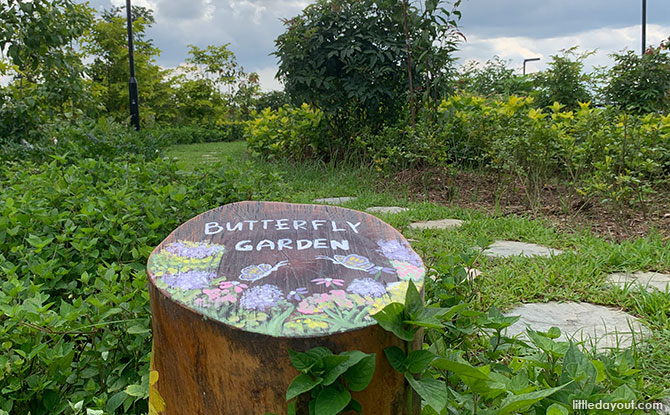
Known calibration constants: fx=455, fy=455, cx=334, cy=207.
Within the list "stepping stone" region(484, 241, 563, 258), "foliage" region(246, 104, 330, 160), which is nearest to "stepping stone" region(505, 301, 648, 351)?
"stepping stone" region(484, 241, 563, 258)

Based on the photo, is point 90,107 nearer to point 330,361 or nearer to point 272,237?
point 272,237

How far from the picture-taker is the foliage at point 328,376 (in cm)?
80

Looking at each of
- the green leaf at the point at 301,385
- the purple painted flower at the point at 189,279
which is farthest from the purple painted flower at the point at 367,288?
the purple painted flower at the point at 189,279

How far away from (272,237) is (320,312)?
1.22ft

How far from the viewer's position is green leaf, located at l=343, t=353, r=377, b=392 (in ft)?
2.72

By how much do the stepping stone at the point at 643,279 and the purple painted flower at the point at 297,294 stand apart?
1.73 metres

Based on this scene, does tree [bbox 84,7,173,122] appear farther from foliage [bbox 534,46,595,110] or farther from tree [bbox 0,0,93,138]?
foliage [bbox 534,46,595,110]

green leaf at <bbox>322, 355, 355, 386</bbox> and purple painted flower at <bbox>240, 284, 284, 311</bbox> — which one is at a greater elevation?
purple painted flower at <bbox>240, 284, 284, 311</bbox>

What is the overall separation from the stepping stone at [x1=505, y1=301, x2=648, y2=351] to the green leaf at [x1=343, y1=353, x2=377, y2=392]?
97 cm

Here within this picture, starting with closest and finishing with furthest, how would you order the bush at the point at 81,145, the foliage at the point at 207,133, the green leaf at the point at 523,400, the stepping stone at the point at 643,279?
1. the green leaf at the point at 523,400
2. the stepping stone at the point at 643,279
3. the bush at the point at 81,145
4. the foliage at the point at 207,133

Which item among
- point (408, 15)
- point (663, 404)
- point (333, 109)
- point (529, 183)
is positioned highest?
point (408, 15)

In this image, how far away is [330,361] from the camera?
0.81 m

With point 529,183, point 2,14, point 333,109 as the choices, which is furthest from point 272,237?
point 2,14

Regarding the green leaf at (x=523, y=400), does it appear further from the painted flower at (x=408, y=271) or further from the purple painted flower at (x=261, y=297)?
the purple painted flower at (x=261, y=297)
